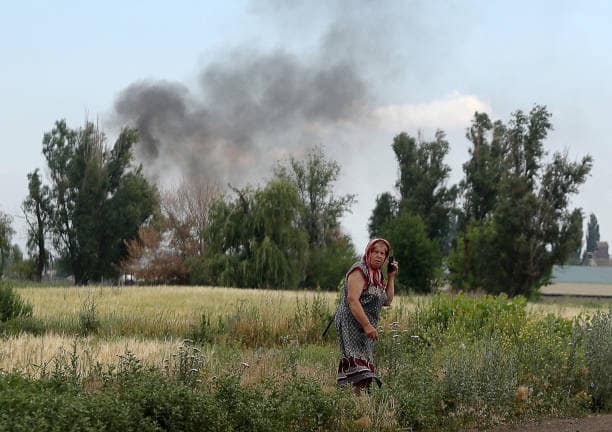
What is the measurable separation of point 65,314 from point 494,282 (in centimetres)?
3365

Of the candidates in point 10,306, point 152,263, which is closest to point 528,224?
point 152,263

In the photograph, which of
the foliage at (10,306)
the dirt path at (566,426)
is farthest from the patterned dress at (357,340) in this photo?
the foliage at (10,306)

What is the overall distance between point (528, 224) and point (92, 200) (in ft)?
97.9

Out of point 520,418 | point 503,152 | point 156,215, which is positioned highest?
point 503,152

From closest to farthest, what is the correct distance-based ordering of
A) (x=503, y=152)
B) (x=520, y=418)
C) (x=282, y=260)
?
(x=520, y=418)
(x=282, y=260)
(x=503, y=152)

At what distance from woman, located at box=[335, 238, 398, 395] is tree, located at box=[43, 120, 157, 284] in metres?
46.8

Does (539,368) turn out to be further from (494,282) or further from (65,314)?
(494,282)

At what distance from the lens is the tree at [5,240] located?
173 feet

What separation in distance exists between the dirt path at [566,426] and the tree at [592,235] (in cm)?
11859

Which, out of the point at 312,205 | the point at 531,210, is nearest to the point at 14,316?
the point at 531,210

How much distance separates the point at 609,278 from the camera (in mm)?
87812

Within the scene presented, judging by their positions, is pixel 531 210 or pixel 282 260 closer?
pixel 282 260

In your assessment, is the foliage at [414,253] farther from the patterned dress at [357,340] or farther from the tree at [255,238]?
the patterned dress at [357,340]

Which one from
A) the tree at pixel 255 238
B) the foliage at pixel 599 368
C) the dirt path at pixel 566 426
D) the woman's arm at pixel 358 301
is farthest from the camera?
the tree at pixel 255 238
